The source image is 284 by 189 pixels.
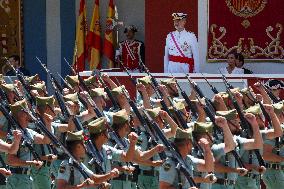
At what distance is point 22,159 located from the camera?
15.0 m

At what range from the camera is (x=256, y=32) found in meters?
22.1

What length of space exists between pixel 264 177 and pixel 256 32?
20.5 ft

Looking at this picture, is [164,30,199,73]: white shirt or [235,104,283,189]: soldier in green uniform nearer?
[235,104,283,189]: soldier in green uniform

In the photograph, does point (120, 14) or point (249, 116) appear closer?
point (249, 116)

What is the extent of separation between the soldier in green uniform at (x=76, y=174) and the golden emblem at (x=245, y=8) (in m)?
8.97

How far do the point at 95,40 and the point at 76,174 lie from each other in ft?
38.9

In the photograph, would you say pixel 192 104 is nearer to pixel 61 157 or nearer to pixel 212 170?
pixel 61 157

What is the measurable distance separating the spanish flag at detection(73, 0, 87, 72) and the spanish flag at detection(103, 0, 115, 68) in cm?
44

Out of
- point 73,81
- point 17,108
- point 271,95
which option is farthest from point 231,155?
point 73,81

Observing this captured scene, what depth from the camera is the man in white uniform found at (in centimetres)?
2162

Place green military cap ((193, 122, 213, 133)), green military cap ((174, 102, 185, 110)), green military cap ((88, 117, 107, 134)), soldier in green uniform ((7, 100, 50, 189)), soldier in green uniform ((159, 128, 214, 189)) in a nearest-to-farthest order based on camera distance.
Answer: soldier in green uniform ((159, 128, 214, 189)) → green military cap ((88, 117, 107, 134)) → green military cap ((193, 122, 213, 133)) → soldier in green uniform ((7, 100, 50, 189)) → green military cap ((174, 102, 185, 110))

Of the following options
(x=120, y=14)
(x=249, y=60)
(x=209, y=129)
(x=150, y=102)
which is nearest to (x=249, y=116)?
(x=209, y=129)

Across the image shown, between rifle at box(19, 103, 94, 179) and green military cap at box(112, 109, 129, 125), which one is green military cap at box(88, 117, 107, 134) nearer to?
rifle at box(19, 103, 94, 179)

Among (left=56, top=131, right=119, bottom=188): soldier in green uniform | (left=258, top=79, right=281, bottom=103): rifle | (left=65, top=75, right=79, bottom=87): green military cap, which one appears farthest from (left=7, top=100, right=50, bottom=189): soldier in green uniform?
(left=258, top=79, right=281, bottom=103): rifle
